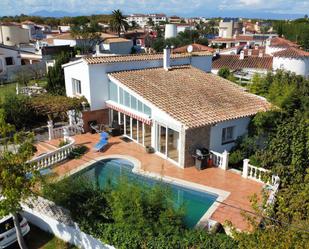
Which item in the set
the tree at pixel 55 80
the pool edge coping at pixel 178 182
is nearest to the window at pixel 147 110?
the pool edge coping at pixel 178 182

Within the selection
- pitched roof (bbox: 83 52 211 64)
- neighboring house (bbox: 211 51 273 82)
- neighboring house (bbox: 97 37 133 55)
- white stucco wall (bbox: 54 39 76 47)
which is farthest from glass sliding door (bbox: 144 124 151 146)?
white stucco wall (bbox: 54 39 76 47)

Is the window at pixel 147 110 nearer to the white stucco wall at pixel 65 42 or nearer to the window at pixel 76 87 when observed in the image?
the window at pixel 76 87

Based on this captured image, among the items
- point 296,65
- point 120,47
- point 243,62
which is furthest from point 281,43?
point 120,47

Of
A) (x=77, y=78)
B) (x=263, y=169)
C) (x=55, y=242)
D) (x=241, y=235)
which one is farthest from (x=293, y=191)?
(x=77, y=78)

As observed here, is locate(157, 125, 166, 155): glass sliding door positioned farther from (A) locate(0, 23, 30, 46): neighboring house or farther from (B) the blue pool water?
(A) locate(0, 23, 30, 46): neighboring house

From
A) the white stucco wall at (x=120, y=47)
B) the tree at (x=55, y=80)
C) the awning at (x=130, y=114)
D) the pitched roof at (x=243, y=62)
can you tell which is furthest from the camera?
the white stucco wall at (x=120, y=47)
